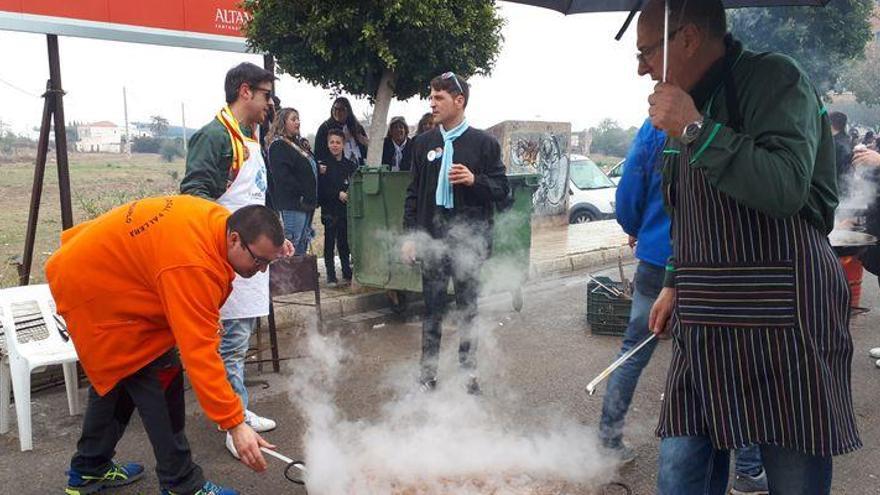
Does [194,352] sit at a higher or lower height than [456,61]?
lower

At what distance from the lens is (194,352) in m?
2.36

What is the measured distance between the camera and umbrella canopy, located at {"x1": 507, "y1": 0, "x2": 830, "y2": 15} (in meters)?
2.53

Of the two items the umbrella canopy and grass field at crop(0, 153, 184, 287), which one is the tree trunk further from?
the umbrella canopy

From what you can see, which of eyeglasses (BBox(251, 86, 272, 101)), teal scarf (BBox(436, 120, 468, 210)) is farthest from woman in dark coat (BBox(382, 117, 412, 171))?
eyeglasses (BBox(251, 86, 272, 101))

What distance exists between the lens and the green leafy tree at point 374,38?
6133 mm

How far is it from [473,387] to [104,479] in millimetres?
2270

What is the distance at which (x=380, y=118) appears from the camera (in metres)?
7.26

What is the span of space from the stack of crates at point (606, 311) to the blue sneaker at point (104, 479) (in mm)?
4028

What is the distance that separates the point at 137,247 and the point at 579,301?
549 cm

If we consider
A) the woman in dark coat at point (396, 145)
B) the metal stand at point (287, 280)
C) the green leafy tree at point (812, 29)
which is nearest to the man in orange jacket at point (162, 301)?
the metal stand at point (287, 280)

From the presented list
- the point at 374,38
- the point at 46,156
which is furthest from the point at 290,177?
the point at 46,156

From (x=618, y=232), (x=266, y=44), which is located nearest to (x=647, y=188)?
(x=266, y=44)

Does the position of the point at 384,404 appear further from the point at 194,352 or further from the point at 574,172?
the point at 574,172

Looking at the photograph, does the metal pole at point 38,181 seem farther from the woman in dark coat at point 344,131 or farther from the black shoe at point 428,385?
the woman in dark coat at point 344,131
